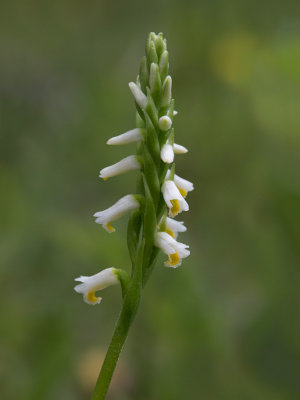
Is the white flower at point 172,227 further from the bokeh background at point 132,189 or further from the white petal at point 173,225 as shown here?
the bokeh background at point 132,189

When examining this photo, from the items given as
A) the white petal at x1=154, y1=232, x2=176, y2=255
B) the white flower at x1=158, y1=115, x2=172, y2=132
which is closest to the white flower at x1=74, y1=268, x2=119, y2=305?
the white petal at x1=154, y1=232, x2=176, y2=255

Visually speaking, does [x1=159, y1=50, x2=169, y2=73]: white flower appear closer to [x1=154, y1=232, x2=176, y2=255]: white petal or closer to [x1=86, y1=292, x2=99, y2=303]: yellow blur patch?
[x1=154, y1=232, x2=176, y2=255]: white petal

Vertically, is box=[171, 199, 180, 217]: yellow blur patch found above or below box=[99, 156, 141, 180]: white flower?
below

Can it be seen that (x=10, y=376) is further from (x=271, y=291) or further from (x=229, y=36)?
(x=229, y=36)

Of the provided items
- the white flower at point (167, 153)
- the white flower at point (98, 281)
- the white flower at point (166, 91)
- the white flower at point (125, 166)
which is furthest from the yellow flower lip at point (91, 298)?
the white flower at point (166, 91)

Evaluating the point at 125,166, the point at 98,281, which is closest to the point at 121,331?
the point at 98,281

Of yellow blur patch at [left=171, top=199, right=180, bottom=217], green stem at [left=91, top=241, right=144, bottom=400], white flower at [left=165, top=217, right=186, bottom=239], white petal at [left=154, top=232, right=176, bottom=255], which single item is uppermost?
white flower at [left=165, top=217, right=186, bottom=239]

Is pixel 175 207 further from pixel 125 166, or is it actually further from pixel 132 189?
pixel 132 189
